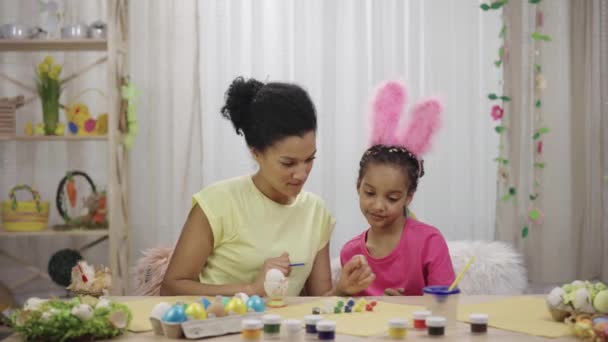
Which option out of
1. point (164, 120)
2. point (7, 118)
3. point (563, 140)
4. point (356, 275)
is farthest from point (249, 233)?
point (563, 140)

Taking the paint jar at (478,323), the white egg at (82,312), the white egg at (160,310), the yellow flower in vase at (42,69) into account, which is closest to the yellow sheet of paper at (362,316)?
the paint jar at (478,323)

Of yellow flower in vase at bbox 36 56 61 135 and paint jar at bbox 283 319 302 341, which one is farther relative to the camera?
yellow flower in vase at bbox 36 56 61 135

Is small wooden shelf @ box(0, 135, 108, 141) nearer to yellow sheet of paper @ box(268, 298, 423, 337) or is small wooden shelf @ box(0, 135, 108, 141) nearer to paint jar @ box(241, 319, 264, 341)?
yellow sheet of paper @ box(268, 298, 423, 337)

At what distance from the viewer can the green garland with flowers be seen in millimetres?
1436

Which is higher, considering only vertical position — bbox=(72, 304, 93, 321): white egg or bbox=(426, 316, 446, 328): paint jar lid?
bbox=(72, 304, 93, 321): white egg

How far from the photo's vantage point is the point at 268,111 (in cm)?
214

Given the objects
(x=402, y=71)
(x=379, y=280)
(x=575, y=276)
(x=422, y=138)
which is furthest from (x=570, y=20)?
(x=379, y=280)

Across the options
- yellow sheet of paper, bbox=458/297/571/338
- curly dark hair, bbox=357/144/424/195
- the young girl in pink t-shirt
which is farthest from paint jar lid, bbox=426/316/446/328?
curly dark hair, bbox=357/144/424/195

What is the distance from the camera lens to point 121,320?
1.51 meters

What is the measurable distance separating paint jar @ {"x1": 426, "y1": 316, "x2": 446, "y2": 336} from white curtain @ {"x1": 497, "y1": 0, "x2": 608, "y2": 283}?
2564 millimetres

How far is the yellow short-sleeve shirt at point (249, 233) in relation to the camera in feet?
6.97

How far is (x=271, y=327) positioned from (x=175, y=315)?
0.55 feet

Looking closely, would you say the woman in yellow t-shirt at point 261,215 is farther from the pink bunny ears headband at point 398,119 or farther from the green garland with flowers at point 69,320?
the green garland with flowers at point 69,320

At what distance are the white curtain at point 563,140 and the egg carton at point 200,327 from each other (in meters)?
2.66
